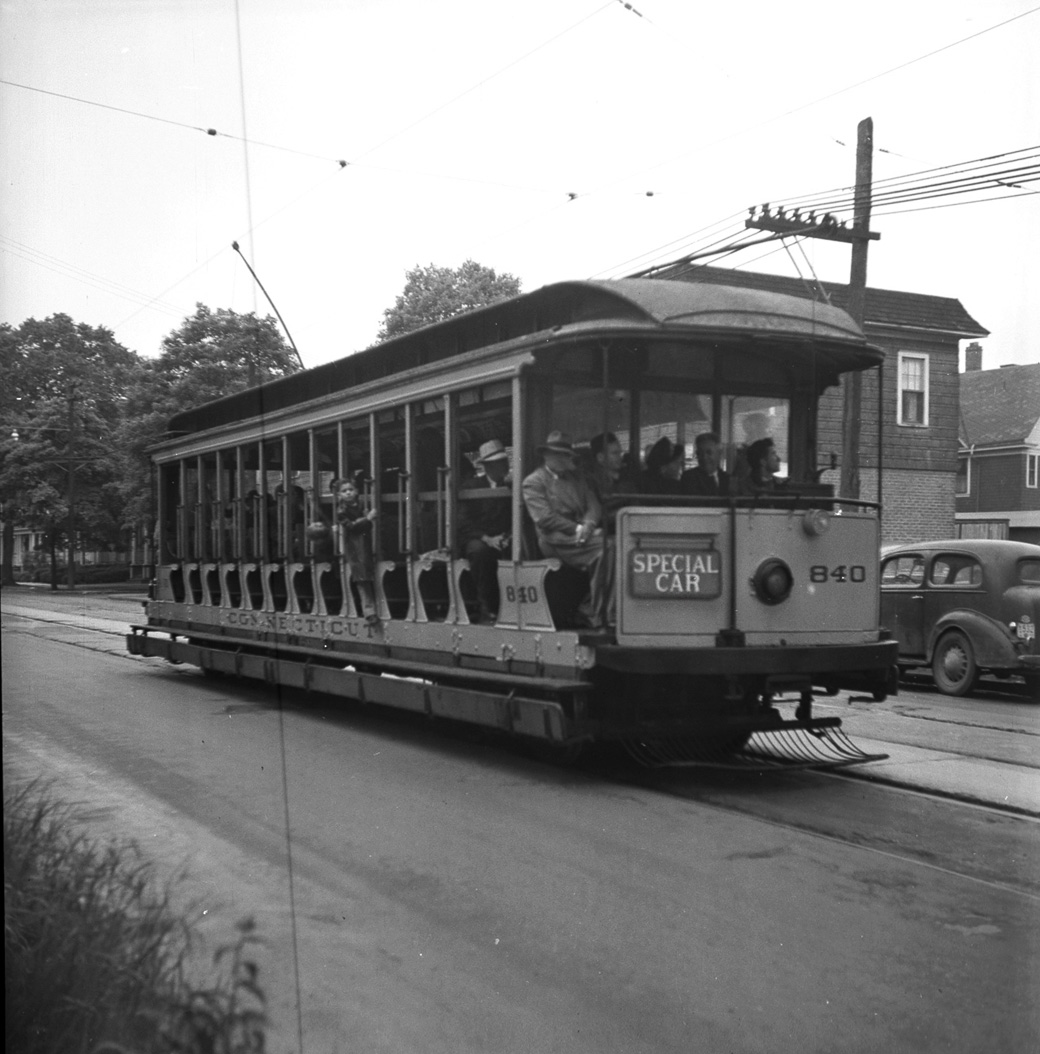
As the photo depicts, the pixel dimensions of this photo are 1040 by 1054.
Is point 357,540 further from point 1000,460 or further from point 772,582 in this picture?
point 1000,460

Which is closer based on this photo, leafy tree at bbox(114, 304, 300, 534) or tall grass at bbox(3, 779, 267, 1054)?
tall grass at bbox(3, 779, 267, 1054)

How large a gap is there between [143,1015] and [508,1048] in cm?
125

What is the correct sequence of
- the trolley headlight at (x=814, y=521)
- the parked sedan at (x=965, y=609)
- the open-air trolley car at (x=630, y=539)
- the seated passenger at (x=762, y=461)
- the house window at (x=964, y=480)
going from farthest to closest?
the house window at (x=964, y=480) < the parked sedan at (x=965, y=609) < the seated passenger at (x=762, y=461) < the trolley headlight at (x=814, y=521) < the open-air trolley car at (x=630, y=539)

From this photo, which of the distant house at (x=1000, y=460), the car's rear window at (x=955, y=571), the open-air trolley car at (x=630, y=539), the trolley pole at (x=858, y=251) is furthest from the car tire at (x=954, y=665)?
the distant house at (x=1000, y=460)

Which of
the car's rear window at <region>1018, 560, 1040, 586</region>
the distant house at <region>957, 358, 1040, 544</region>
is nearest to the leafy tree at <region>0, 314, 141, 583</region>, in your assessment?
the car's rear window at <region>1018, 560, 1040, 586</region>

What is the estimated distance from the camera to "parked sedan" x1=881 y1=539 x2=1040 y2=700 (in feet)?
Result: 44.2

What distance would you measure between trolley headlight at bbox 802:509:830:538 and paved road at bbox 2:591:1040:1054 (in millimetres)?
1662

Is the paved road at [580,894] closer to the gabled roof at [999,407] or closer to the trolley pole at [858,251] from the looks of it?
the trolley pole at [858,251]

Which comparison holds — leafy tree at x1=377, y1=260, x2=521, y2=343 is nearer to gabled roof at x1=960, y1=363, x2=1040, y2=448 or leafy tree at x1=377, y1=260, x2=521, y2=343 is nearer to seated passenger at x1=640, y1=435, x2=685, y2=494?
seated passenger at x1=640, y1=435, x2=685, y2=494

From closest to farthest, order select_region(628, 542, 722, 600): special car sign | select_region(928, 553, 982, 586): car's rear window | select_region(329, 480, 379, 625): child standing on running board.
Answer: select_region(628, 542, 722, 600): special car sign, select_region(329, 480, 379, 625): child standing on running board, select_region(928, 553, 982, 586): car's rear window

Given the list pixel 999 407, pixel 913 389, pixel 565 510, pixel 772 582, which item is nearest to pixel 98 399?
pixel 565 510

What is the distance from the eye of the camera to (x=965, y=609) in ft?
46.0

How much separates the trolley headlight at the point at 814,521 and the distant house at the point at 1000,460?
50.1 feet

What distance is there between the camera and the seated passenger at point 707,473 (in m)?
8.48
